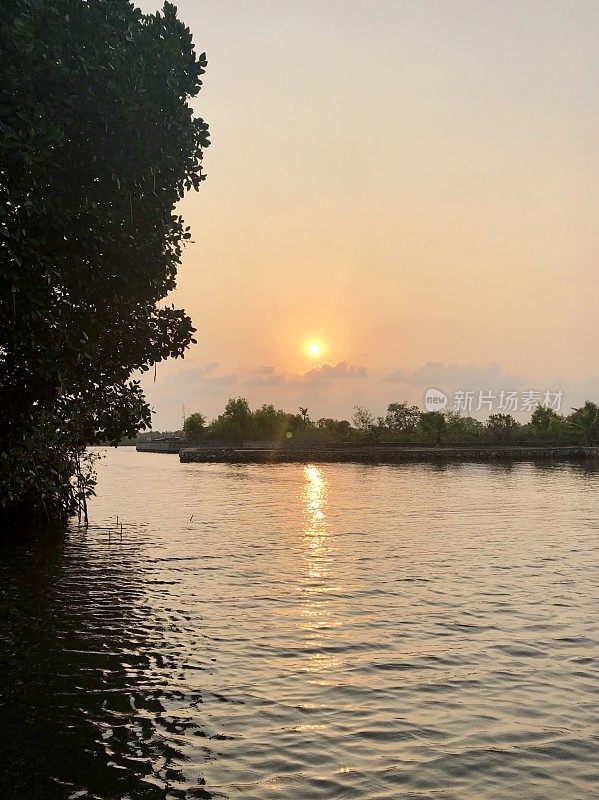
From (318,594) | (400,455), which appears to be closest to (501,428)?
(400,455)

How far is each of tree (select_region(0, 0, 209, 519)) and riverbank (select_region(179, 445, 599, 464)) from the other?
138645 mm

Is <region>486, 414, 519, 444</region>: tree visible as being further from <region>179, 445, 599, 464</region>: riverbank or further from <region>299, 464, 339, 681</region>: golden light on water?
<region>299, 464, 339, 681</region>: golden light on water

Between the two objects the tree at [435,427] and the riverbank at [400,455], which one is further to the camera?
the tree at [435,427]

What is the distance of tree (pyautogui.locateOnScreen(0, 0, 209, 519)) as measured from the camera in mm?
16281

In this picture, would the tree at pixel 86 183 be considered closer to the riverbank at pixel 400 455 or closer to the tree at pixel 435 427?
A: the riverbank at pixel 400 455

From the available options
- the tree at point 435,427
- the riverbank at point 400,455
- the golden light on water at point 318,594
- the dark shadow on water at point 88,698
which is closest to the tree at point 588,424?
the riverbank at point 400,455

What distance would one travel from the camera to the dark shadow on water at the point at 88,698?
10.8m

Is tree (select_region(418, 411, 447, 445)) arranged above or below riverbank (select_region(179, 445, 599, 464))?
above

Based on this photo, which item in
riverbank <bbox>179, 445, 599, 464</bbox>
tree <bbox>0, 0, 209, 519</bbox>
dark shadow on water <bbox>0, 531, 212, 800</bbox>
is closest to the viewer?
dark shadow on water <bbox>0, 531, 212, 800</bbox>

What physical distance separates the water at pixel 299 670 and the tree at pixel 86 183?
23.7ft

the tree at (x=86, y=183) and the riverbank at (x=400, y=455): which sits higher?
the tree at (x=86, y=183)

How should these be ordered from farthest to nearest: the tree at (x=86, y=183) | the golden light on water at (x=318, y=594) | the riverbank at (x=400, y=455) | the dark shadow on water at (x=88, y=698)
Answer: the riverbank at (x=400, y=455) < the golden light on water at (x=318, y=594) < the tree at (x=86, y=183) < the dark shadow on water at (x=88, y=698)

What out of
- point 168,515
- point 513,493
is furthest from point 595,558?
point 513,493

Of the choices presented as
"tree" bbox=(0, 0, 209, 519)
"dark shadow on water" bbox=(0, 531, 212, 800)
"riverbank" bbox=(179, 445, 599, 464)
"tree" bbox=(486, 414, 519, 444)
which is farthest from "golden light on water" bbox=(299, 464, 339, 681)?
"tree" bbox=(486, 414, 519, 444)
